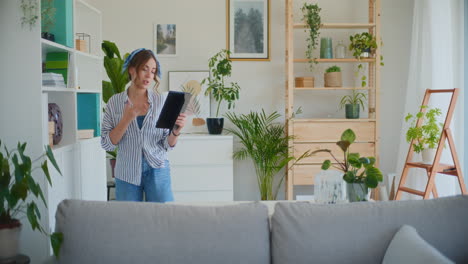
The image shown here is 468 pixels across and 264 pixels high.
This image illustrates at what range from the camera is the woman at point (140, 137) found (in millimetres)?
2740

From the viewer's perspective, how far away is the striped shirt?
108 inches

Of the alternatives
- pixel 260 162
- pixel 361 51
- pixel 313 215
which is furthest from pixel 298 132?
pixel 313 215

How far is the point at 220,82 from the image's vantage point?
543 centimetres

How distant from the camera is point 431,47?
4.55 meters

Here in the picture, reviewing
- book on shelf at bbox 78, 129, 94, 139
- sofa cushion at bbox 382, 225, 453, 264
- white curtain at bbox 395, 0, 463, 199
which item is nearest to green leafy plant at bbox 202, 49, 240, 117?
book on shelf at bbox 78, 129, 94, 139

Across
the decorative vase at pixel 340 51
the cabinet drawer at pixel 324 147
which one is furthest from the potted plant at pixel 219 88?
the decorative vase at pixel 340 51

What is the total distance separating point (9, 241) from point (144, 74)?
4.06 ft

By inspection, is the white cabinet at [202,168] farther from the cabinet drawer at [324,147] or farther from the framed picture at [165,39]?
the framed picture at [165,39]

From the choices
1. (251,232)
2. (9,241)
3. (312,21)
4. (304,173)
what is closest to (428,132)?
(304,173)

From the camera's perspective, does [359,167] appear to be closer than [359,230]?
No

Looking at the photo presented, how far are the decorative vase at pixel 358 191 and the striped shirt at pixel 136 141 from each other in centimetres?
110

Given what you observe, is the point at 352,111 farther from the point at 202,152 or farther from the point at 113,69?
the point at 113,69

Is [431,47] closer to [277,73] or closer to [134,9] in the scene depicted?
[277,73]

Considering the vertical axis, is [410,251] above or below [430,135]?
below
